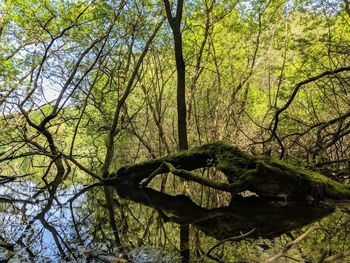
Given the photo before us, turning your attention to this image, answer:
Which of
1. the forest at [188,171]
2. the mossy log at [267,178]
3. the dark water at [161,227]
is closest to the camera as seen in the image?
the dark water at [161,227]

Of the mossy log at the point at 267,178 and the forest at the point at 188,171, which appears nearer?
the forest at the point at 188,171

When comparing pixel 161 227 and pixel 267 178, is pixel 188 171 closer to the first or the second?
pixel 267 178

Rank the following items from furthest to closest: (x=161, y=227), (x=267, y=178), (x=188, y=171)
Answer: (x=188, y=171), (x=267, y=178), (x=161, y=227)

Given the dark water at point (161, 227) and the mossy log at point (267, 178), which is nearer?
the dark water at point (161, 227)

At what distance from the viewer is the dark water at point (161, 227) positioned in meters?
4.03

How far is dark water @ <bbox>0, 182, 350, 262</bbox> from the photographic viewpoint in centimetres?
403

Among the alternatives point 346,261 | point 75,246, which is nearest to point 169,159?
point 75,246

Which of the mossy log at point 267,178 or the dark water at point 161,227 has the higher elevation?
the mossy log at point 267,178

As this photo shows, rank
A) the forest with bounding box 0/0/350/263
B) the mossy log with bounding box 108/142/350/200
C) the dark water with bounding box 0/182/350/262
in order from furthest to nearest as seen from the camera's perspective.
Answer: the mossy log with bounding box 108/142/350/200, the forest with bounding box 0/0/350/263, the dark water with bounding box 0/182/350/262

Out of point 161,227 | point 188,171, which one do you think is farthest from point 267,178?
point 161,227

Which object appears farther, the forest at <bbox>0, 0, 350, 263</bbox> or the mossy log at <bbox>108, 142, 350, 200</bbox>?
the mossy log at <bbox>108, 142, 350, 200</bbox>

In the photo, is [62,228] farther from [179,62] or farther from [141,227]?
[179,62]

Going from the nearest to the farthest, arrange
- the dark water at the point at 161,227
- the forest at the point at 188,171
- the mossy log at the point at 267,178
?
1. the dark water at the point at 161,227
2. the forest at the point at 188,171
3. the mossy log at the point at 267,178

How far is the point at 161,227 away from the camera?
5.41m
